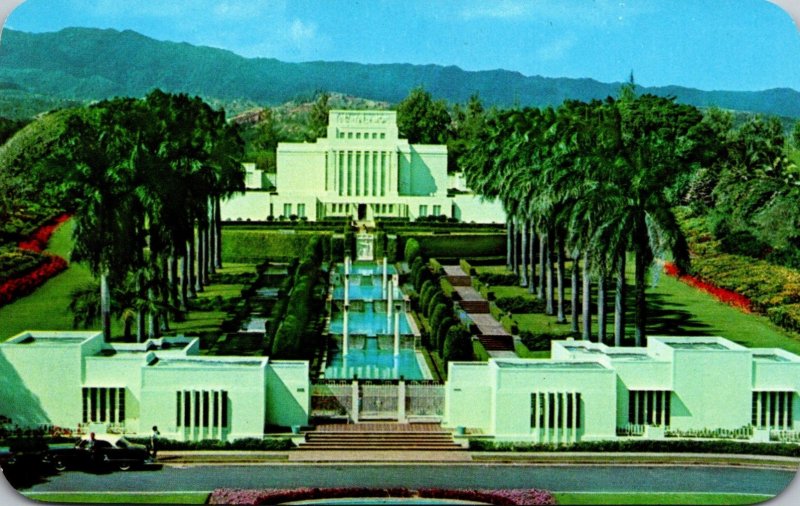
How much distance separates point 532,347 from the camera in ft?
114

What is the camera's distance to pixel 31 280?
1359 inches

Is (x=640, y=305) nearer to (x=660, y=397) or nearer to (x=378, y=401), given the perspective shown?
(x=660, y=397)

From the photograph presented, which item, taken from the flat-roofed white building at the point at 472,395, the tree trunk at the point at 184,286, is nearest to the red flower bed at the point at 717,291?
the flat-roofed white building at the point at 472,395

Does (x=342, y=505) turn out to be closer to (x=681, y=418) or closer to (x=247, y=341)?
(x=681, y=418)

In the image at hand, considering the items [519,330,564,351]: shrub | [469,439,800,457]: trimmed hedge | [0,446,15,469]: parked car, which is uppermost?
[519,330,564,351]: shrub

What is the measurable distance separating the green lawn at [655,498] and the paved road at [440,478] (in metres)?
0.20

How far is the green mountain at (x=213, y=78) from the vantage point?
33219 mm

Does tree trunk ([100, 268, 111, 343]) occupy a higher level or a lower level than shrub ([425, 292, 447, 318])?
higher

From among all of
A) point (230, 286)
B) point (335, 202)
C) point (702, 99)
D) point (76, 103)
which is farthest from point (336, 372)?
point (335, 202)

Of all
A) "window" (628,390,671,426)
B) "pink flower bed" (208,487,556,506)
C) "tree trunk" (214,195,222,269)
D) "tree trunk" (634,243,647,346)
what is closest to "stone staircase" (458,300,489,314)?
"tree trunk" (214,195,222,269)

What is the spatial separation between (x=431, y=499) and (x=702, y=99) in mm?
20744

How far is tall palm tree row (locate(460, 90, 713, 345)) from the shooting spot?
102ft

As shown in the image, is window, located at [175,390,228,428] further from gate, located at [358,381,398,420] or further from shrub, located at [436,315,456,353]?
shrub, located at [436,315,456,353]

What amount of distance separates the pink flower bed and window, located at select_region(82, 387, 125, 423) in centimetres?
410
